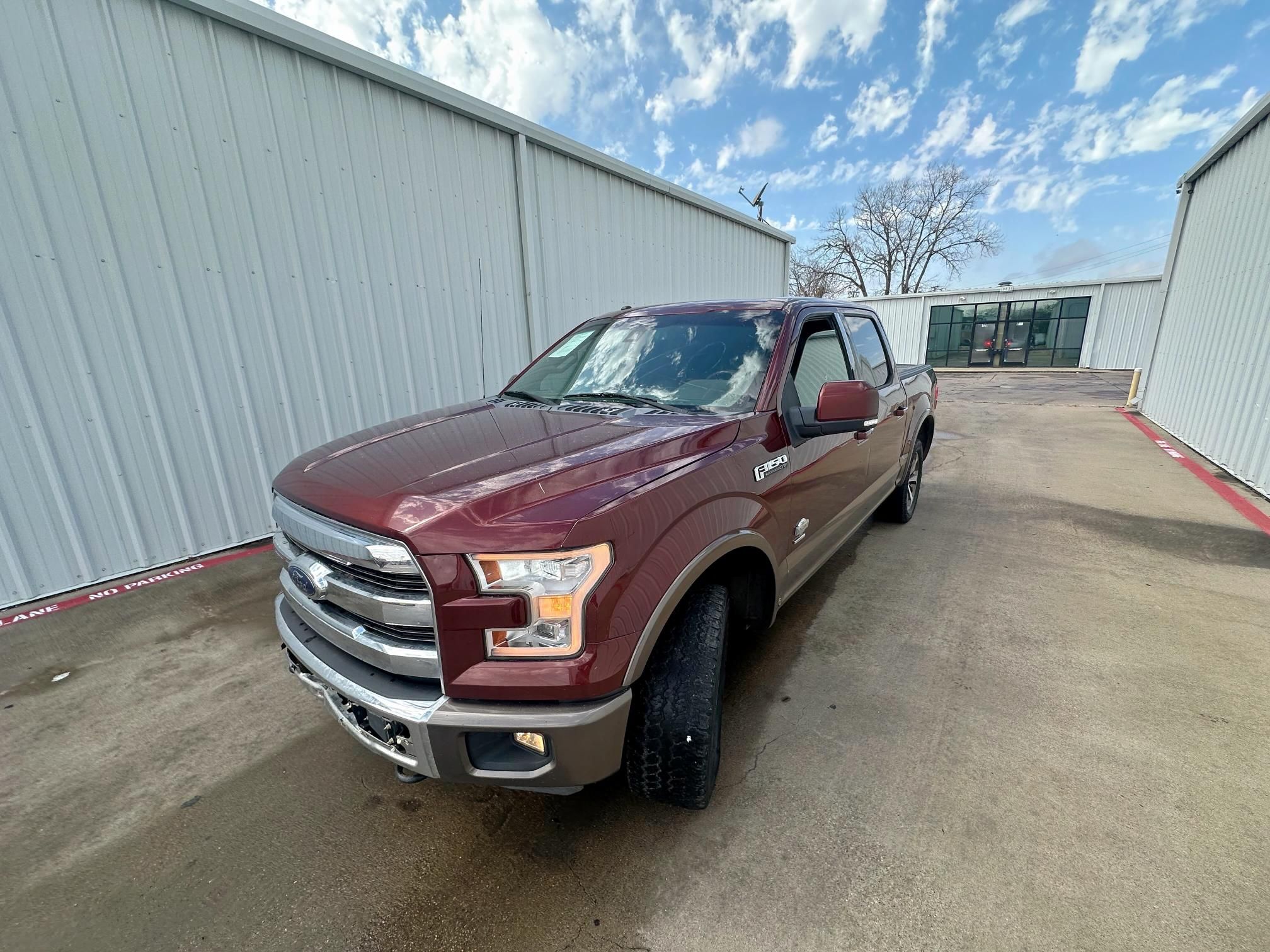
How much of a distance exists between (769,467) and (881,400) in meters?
1.54

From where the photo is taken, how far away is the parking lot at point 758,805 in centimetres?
156

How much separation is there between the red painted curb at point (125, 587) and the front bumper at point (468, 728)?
3.29 meters

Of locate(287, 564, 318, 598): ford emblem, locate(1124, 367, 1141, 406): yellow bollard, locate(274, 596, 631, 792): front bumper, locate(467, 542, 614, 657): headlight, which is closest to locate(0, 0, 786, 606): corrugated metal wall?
locate(287, 564, 318, 598): ford emblem

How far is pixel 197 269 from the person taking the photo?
3.88 m

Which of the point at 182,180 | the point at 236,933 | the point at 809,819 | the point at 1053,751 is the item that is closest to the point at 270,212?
the point at 182,180

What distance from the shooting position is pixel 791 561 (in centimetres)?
248

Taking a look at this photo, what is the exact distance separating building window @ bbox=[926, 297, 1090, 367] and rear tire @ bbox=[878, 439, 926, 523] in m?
23.5

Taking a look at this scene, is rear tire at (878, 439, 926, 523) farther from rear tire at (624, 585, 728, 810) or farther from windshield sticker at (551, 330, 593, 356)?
rear tire at (624, 585, 728, 810)

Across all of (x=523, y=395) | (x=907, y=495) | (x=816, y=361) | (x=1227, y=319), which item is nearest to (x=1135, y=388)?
(x=1227, y=319)

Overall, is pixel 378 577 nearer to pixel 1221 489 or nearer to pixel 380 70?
pixel 380 70

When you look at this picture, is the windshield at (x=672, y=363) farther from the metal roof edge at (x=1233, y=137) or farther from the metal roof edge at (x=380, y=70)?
the metal roof edge at (x=1233, y=137)

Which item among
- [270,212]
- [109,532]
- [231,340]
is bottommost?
[109,532]

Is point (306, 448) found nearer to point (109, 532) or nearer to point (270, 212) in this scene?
point (109, 532)

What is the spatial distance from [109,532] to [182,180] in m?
2.51
